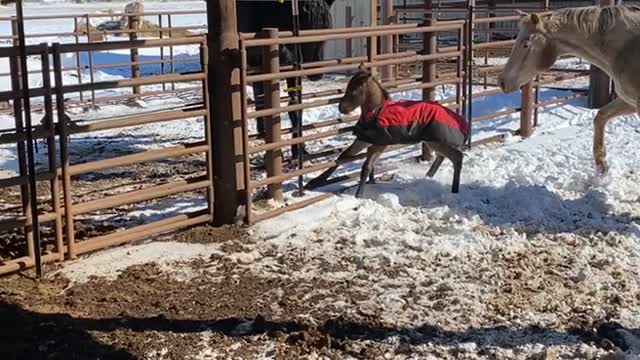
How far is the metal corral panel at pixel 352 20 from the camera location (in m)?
16.3

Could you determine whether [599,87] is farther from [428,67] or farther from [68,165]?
[68,165]

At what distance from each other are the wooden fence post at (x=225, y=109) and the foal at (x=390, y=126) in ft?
3.41

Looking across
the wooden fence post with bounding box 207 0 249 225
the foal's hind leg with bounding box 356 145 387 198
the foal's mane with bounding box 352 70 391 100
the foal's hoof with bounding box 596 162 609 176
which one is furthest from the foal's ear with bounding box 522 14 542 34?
the wooden fence post with bounding box 207 0 249 225

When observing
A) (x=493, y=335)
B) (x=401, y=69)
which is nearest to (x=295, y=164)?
(x=493, y=335)

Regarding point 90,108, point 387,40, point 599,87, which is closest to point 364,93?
point 599,87

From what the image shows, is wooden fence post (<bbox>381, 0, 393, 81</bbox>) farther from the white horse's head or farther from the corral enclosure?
the white horse's head

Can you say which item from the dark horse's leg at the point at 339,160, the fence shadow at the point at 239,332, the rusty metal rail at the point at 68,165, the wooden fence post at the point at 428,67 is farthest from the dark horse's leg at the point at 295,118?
the fence shadow at the point at 239,332

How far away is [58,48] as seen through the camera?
4680mm

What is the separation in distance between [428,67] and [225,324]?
14.0 feet

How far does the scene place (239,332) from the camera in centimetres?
393

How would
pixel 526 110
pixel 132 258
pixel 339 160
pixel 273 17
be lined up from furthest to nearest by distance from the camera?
pixel 526 110
pixel 273 17
pixel 339 160
pixel 132 258

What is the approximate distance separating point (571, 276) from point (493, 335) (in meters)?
1.08

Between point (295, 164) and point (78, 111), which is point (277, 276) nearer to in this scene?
point (295, 164)

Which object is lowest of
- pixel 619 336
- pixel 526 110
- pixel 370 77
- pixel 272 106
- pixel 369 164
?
pixel 619 336
